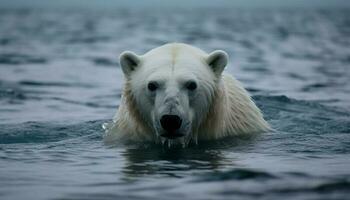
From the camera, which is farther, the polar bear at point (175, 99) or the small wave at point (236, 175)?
the polar bear at point (175, 99)

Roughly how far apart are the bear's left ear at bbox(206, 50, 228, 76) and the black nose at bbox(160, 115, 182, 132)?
0.96 metres

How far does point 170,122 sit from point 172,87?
0.36 meters

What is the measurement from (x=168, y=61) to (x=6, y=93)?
736cm

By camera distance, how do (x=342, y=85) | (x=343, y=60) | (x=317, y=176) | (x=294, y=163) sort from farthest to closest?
1. (x=343, y=60)
2. (x=342, y=85)
3. (x=294, y=163)
4. (x=317, y=176)

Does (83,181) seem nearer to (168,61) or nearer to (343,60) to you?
(168,61)

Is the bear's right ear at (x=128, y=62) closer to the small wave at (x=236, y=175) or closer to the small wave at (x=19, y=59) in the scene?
the small wave at (x=236, y=175)

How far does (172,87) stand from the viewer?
280 inches

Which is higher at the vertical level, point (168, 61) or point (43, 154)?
point (168, 61)

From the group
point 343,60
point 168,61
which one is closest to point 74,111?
point 168,61

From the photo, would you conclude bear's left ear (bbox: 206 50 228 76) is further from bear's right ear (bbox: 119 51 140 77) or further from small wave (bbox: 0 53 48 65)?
small wave (bbox: 0 53 48 65)

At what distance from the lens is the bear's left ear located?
762 cm

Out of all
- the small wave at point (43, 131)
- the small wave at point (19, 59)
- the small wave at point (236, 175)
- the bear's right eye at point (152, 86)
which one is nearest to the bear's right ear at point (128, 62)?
the bear's right eye at point (152, 86)

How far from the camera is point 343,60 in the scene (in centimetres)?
2319

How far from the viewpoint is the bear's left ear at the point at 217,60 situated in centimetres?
762
